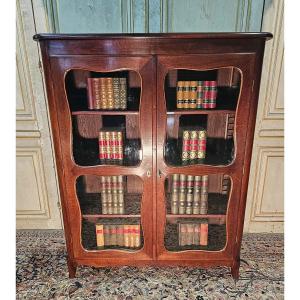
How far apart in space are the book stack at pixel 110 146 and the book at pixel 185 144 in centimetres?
31

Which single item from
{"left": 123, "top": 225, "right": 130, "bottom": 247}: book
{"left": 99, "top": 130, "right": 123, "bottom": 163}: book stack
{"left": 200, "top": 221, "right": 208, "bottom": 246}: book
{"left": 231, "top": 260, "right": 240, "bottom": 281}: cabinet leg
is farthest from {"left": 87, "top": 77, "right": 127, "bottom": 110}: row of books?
{"left": 231, "top": 260, "right": 240, "bottom": 281}: cabinet leg

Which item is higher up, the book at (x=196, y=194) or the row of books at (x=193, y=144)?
the row of books at (x=193, y=144)

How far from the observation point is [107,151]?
4.30ft

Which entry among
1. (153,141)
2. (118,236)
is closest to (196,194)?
(153,141)

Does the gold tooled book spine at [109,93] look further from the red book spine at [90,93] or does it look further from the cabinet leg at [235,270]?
the cabinet leg at [235,270]

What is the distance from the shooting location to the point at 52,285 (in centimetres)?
145

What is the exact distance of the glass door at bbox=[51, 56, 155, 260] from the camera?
3.77ft

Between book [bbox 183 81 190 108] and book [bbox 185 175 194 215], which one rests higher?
book [bbox 183 81 190 108]

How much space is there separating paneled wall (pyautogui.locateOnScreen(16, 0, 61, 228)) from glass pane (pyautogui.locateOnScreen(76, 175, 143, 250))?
19.5 inches

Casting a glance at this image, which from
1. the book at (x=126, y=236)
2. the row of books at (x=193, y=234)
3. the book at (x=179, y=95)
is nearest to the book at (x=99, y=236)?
the book at (x=126, y=236)

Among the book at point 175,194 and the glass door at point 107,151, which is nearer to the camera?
the glass door at point 107,151

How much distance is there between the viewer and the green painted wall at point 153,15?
1.39 meters

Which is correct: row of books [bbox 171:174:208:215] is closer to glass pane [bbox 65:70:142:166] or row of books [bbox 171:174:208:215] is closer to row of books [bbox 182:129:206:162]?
row of books [bbox 182:129:206:162]
